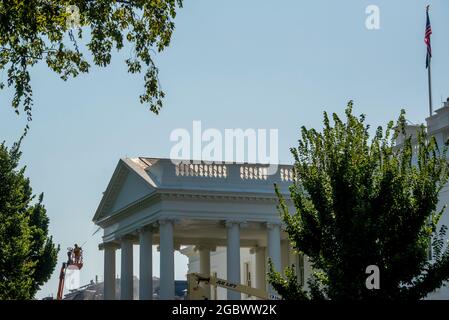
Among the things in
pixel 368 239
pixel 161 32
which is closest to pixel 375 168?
pixel 368 239

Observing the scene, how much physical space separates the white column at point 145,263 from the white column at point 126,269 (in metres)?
2.99

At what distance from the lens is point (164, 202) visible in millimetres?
38406

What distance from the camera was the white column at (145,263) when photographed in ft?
131

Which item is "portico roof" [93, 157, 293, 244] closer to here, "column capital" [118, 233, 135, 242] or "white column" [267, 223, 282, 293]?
"white column" [267, 223, 282, 293]

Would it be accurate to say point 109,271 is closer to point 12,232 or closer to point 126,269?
point 126,269

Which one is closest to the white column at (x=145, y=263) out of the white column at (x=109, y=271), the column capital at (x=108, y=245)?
the white column at (x=109, y=271)

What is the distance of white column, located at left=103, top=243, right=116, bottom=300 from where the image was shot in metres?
46.1

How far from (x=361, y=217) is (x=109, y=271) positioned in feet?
99.1

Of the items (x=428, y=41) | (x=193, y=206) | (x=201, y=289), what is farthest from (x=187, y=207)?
(x=201, y=289)

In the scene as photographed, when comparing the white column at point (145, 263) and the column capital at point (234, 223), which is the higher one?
the column capital at point (234, 223)

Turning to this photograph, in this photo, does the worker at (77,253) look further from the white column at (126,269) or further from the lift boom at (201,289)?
the lift boom at (201,289)
